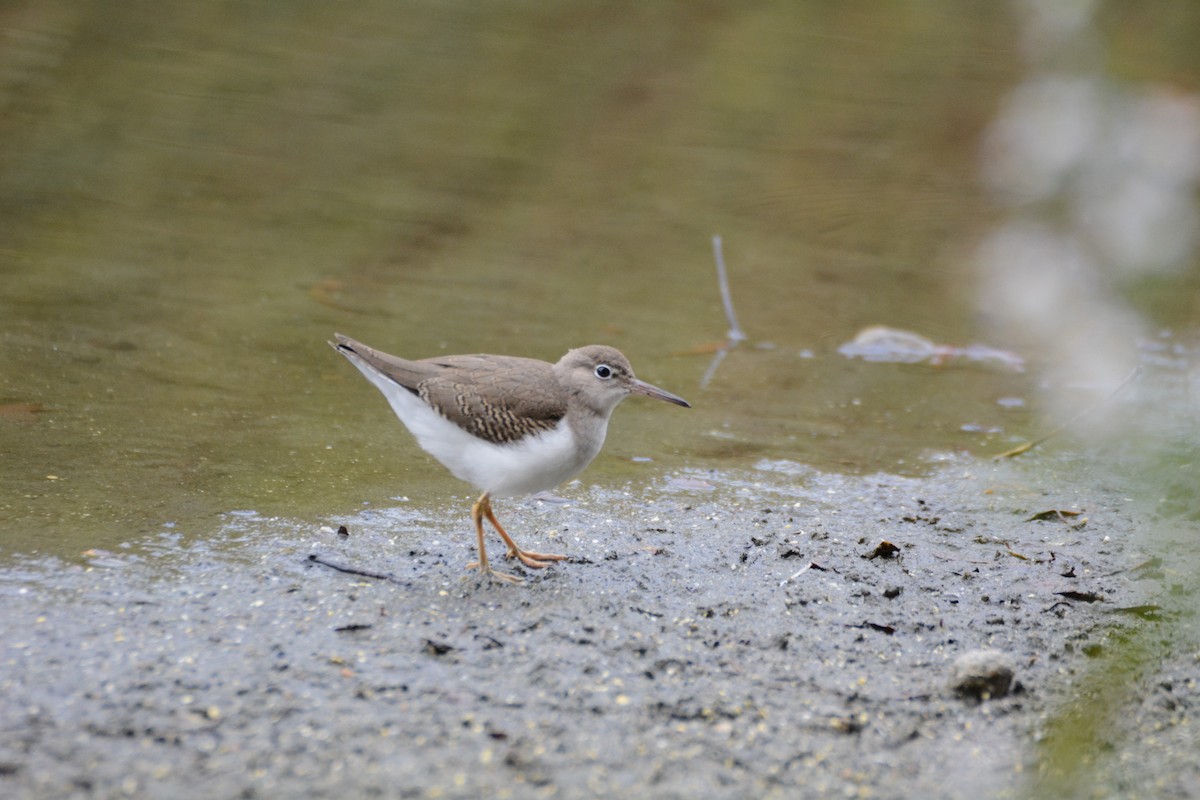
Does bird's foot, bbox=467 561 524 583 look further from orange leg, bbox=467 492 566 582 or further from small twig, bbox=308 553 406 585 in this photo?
small twig, bbox=308 553 406 585

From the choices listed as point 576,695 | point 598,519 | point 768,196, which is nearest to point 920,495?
point 598,519

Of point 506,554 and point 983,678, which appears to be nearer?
point 983,678

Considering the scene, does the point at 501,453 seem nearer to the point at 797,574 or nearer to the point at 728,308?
the point at 797,574

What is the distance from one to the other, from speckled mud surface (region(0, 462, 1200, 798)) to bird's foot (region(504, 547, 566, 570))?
11 centimetres

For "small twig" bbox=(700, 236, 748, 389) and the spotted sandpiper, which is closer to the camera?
the spotted sandpiper

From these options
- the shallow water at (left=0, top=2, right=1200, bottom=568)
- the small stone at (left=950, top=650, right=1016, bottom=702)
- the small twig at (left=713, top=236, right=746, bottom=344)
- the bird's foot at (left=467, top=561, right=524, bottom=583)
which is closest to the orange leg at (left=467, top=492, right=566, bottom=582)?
the bird's foot at (left=467, top=561, right=524, bottom=583)

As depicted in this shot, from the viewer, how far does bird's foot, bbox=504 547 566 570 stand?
4.82 meters

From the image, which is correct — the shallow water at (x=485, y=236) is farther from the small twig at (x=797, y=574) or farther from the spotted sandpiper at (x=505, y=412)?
the small twig at (x=797, y=574)

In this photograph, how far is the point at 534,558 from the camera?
4.89 metres

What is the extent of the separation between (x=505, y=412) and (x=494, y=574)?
0.63 meters

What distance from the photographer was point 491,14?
13352 mm

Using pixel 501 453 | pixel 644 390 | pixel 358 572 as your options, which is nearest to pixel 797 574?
pixel 644 390

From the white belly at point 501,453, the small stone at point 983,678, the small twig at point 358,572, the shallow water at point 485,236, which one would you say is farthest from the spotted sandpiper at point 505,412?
the small stone at point 983,678

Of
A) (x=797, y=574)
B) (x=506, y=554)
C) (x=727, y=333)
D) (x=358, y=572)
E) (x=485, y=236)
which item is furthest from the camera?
(x=485, y=236)
